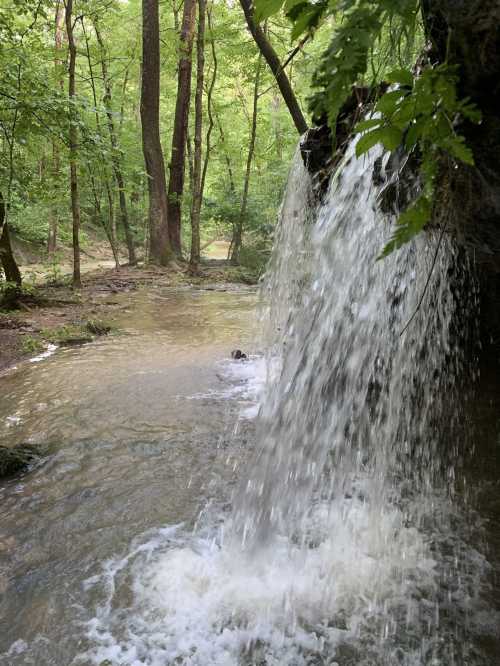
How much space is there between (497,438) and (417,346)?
1.18m

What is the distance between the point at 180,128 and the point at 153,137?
6.10ft

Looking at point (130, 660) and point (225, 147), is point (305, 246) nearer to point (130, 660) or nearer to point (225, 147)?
point (130, 660)

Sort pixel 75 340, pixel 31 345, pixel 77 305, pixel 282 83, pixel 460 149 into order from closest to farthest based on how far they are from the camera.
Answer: pixel 460 149, pixel 31 345, pixel 75 340, pixel 282 83, pixel 77 305

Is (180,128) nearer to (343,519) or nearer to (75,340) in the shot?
(75,340)

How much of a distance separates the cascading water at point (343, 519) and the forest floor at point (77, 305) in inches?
191

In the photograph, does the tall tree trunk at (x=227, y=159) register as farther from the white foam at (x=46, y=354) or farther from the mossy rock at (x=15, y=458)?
the mossy rock at (x=15, y=458)

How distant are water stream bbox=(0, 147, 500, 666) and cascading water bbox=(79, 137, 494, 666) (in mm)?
11

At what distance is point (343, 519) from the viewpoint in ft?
11.2

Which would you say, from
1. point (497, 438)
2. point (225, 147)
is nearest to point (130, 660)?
point (497, 438)

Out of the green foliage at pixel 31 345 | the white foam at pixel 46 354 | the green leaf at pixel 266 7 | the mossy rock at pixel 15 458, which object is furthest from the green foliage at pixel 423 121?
the green foliage at pixel 31 345

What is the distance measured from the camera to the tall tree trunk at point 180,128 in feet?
53.5

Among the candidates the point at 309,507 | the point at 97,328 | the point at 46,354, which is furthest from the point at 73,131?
the point at 309,507

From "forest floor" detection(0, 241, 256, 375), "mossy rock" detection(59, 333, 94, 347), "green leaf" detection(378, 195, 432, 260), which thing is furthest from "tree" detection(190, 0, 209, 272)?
"green leaf" detection(378, 195, 432, 260)

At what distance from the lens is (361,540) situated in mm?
3162
